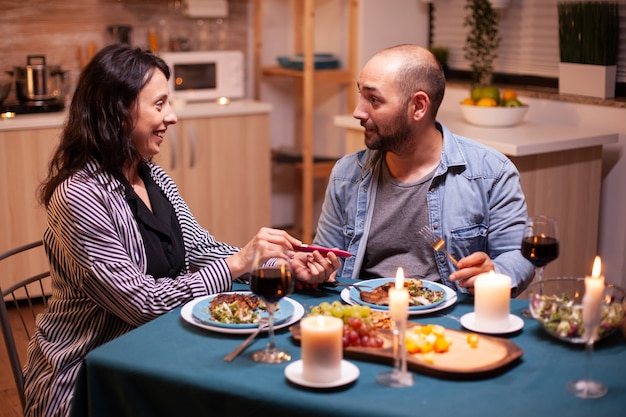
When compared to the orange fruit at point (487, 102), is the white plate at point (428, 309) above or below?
below

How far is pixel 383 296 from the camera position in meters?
1.91

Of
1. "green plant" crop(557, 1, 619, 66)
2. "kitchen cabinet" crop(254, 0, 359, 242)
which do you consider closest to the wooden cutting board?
"green plant" crop(557, 1, 619, 66)

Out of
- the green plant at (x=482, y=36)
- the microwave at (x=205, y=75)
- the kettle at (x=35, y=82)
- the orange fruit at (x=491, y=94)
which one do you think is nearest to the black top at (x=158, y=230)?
the orange fruit at (x=491, y=94)

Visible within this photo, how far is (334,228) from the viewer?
248 centimetres

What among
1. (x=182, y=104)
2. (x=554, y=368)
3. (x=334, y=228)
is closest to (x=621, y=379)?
(x=554, y=368)

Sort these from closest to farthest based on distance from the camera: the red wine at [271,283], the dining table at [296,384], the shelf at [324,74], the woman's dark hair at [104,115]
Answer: the dining table at [296,384] < the red wine at [271,283] < the woman's dark hair at [104,115] < the shelf at [324,74]

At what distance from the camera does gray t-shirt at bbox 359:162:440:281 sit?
2.36 meters

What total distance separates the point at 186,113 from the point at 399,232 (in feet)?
7.45

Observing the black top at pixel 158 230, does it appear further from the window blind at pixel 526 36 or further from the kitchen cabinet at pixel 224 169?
the window blind at pixel 526 36

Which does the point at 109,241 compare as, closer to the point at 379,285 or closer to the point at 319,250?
the point at 319,250

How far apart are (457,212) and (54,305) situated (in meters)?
1.08

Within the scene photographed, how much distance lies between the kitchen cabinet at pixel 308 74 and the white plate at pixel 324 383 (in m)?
3.29

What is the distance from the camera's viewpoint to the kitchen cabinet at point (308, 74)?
4.69 meters

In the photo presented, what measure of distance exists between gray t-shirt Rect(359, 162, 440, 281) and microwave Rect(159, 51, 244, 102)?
7.97 feet
